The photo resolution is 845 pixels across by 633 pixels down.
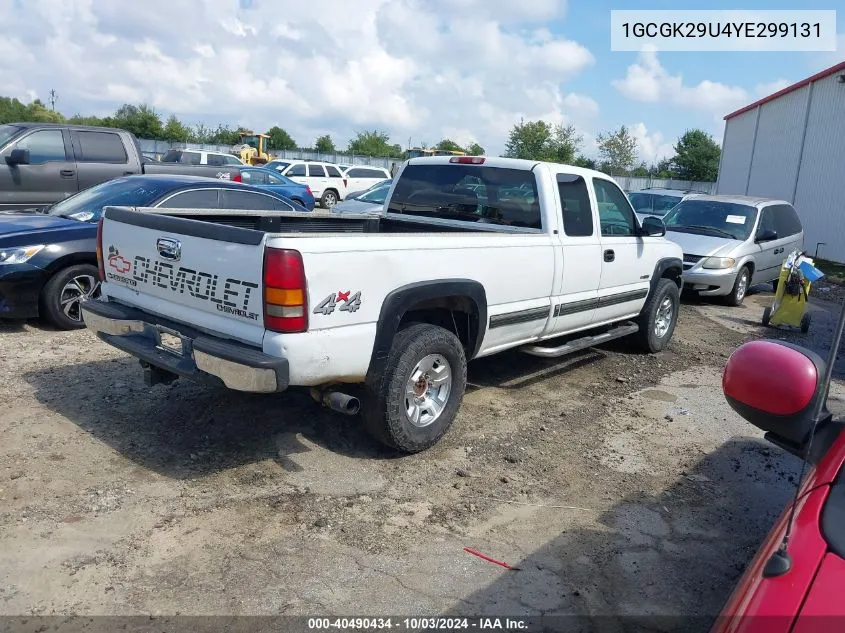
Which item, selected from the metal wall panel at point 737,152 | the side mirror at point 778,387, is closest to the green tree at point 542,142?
the metal wall panel at point 737,152

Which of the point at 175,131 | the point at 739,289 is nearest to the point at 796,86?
the point at 739,289

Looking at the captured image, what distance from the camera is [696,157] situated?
6178cm

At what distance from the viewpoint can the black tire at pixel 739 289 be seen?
A: 10859 mm

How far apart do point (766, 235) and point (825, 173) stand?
8.95 metres

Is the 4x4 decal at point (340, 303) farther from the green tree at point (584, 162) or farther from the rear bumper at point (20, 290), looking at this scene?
the green tree at point (584, 162)

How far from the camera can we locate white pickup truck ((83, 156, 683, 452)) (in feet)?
11.8

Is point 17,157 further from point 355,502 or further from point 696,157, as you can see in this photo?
point 696,157

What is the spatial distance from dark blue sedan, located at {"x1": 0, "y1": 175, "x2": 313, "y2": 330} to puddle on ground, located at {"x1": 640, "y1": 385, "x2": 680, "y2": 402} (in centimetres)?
492

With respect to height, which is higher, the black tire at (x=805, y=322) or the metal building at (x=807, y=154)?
the metal building at (x=807, y=154)

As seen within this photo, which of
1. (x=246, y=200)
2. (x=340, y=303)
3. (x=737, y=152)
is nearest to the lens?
(x=340, y=303)

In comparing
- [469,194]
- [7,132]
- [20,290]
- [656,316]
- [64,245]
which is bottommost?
[656,316]

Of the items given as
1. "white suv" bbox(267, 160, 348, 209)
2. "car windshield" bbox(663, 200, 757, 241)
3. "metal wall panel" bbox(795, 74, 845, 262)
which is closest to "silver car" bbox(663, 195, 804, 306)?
"car windshield" bbox(663, 200, 757, 241)

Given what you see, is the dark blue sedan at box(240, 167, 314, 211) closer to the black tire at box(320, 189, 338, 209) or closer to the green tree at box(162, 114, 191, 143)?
the black tire at box(320, 189, 338, 209)

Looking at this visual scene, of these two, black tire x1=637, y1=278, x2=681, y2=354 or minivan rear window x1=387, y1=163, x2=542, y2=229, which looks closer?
minivan rear window x1=387, y1=163, x2=542, y2=229
